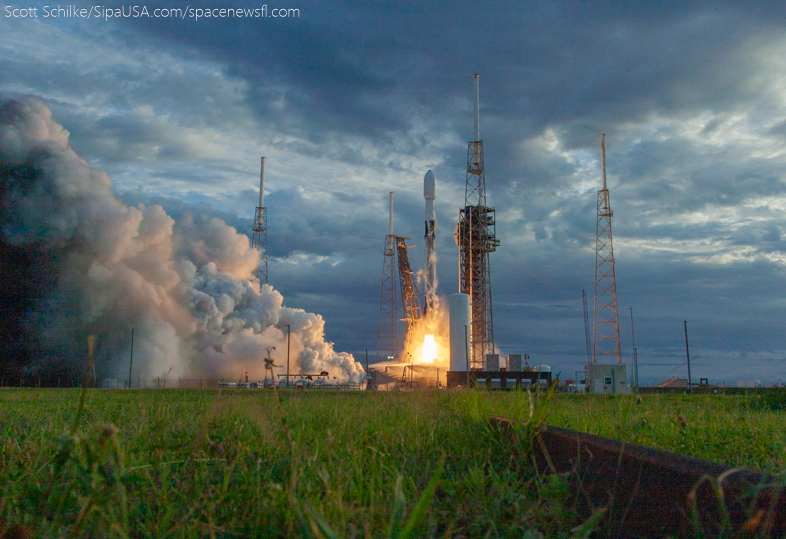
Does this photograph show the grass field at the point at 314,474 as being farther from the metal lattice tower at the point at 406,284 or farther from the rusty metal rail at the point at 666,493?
the metal lattice tower at the point at 406,284

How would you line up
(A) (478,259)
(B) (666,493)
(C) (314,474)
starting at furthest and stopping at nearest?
(A) (478,259) < (C) (314,474) < (B) (666,493)

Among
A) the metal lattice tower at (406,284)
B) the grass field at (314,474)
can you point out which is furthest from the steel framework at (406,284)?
the grass field at (314,474)

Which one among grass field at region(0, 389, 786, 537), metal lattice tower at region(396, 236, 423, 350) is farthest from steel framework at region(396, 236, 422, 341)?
grass field at region(0, 389, 786, 537)

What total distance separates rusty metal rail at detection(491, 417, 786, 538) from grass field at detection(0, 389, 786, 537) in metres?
0.22

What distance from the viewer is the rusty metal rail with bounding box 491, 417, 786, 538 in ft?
6.68

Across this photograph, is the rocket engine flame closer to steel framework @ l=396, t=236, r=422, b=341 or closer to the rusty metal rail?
Answer: steel framework @ l=396, t=236, r=422, b=341

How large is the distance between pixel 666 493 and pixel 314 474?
184cm

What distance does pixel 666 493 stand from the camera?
104 inches

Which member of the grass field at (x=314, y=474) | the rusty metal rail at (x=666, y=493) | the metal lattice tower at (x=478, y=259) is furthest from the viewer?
the metal lattice tower at (x=478, y=259)

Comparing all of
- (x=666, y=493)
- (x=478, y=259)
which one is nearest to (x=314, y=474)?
(x=666, y=493)

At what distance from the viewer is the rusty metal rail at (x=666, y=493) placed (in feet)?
6.68

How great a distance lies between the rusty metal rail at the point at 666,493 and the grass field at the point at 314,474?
0.22m

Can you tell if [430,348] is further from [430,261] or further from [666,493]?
[666,493]

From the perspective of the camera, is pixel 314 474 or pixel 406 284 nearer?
pixel 314 474
